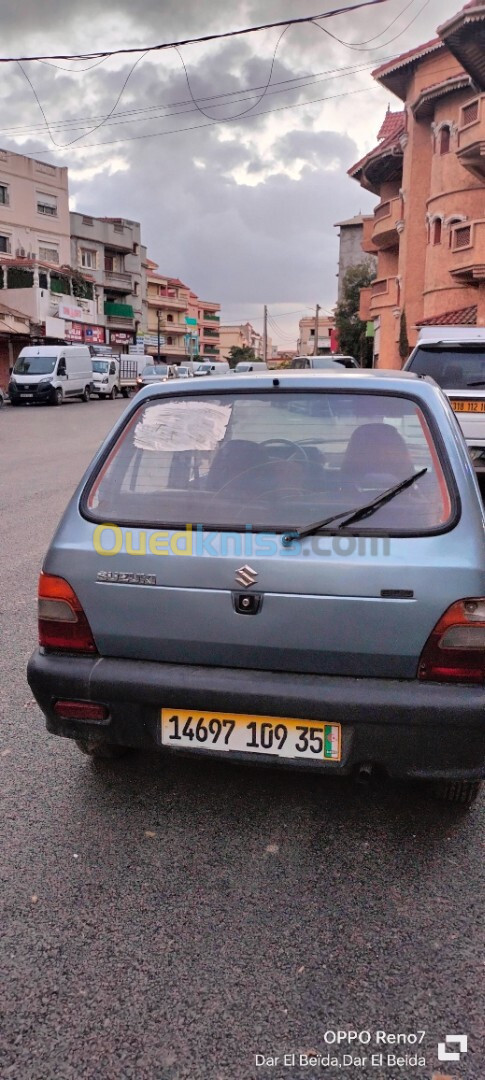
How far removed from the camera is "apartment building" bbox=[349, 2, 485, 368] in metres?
23.2

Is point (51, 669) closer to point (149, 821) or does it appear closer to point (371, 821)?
point (149, 821)

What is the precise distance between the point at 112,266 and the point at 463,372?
199 feet

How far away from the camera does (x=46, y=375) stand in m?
33.5

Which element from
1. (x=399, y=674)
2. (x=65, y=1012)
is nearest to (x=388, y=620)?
(x=399, y=674)

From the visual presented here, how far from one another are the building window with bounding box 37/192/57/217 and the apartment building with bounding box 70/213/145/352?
836cm

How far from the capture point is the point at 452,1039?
2.01m

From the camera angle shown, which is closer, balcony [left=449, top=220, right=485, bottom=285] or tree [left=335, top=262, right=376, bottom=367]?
balcony [left=449, top=220, right=485, bottom=285]

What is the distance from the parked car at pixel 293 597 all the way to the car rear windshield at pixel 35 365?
3238 cm

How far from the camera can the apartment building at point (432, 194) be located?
23.2 m

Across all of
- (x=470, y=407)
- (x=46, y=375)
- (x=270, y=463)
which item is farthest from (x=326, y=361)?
(x=270, y=463)

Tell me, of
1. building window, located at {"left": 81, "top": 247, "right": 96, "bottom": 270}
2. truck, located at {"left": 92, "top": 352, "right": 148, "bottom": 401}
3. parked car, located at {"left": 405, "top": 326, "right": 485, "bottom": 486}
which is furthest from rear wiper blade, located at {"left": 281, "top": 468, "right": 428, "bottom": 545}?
building window, located at {"left": 81, "top": 247, "right": 96, "bottom": 270}

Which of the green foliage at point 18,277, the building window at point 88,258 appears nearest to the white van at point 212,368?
the green foliage at point 18,277

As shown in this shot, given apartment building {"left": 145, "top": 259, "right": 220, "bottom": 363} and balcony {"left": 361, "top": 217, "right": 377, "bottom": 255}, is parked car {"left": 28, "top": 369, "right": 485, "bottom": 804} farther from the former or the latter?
apartment building {"left": 145, "top": 259, "right": 220, "bottom": 363}

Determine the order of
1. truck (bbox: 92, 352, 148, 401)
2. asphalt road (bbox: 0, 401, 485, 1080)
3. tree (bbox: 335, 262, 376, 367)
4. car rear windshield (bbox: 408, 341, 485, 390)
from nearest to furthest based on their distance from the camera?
asphalt road (bbox: 0, 401, 485, 1080), car rear windshield (bbox: 408, 341, 485, 390), truck (bbox: 92, 352, 148, 401), tree (bbox: 335, 262, 376, 367)
